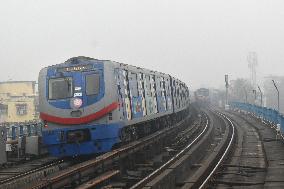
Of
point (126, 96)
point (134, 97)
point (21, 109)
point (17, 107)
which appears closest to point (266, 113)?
point (134, 97)

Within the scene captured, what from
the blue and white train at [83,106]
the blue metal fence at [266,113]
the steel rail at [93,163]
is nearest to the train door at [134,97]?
the blue and white train at [83,106]

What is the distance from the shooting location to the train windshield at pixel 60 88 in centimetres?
1619

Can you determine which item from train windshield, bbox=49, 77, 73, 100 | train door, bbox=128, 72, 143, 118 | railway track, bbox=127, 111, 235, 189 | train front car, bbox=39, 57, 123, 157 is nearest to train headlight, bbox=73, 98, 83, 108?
train front car, bbox=39, 57, 123, 157

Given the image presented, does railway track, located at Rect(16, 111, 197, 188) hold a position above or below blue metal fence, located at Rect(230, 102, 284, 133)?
below

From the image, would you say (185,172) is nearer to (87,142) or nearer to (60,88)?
(87,142)

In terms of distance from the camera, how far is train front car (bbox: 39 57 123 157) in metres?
15.6

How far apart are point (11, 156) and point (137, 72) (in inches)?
→ 248

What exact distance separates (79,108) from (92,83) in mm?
987

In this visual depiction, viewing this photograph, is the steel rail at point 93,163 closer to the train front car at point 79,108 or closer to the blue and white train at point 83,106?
the blue and white train at point 83,106

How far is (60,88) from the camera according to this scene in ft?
53.5

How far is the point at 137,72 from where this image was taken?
Answer: 65.7 ft

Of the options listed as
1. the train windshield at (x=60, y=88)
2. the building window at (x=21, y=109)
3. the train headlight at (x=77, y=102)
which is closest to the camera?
the train headlight at (x=77, y=102)

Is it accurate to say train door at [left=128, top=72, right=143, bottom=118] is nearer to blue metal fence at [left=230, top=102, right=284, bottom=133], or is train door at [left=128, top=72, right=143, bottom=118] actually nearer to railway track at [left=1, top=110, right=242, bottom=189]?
railway track at [left=1, top=110, right=242, bottom=189]

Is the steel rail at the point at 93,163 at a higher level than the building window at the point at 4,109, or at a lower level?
lower
